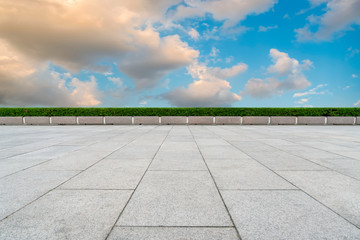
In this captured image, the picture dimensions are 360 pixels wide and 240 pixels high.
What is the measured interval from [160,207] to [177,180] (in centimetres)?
106

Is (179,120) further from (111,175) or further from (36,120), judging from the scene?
(111,175)

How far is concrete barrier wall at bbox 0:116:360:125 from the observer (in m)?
18.7

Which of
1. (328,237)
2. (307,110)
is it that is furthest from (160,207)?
(307,110)

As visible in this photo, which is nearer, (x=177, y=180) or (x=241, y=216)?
(x=241, y=216)

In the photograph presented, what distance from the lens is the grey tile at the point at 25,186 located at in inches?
112

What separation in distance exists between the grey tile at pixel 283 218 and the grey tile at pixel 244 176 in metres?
0.34

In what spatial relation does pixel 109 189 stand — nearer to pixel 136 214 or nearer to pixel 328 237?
pixel 136 214

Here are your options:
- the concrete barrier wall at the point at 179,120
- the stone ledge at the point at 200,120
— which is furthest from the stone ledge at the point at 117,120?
the stone ledge at the point at 200,120

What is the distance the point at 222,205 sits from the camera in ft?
9.06

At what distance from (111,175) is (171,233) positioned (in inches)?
92.8

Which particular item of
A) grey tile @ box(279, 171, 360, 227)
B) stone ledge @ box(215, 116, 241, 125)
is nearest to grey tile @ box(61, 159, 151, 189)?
grey tile @ box(279, 171, 360, 227)

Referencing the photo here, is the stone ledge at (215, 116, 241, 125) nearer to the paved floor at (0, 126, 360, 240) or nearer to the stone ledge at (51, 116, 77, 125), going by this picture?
the paved floor at (0, 126, 360, 240)

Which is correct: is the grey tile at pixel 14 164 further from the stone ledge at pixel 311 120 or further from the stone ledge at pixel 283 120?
the stone ledge at pixel 311 120

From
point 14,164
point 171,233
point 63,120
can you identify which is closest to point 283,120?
point 171,233
